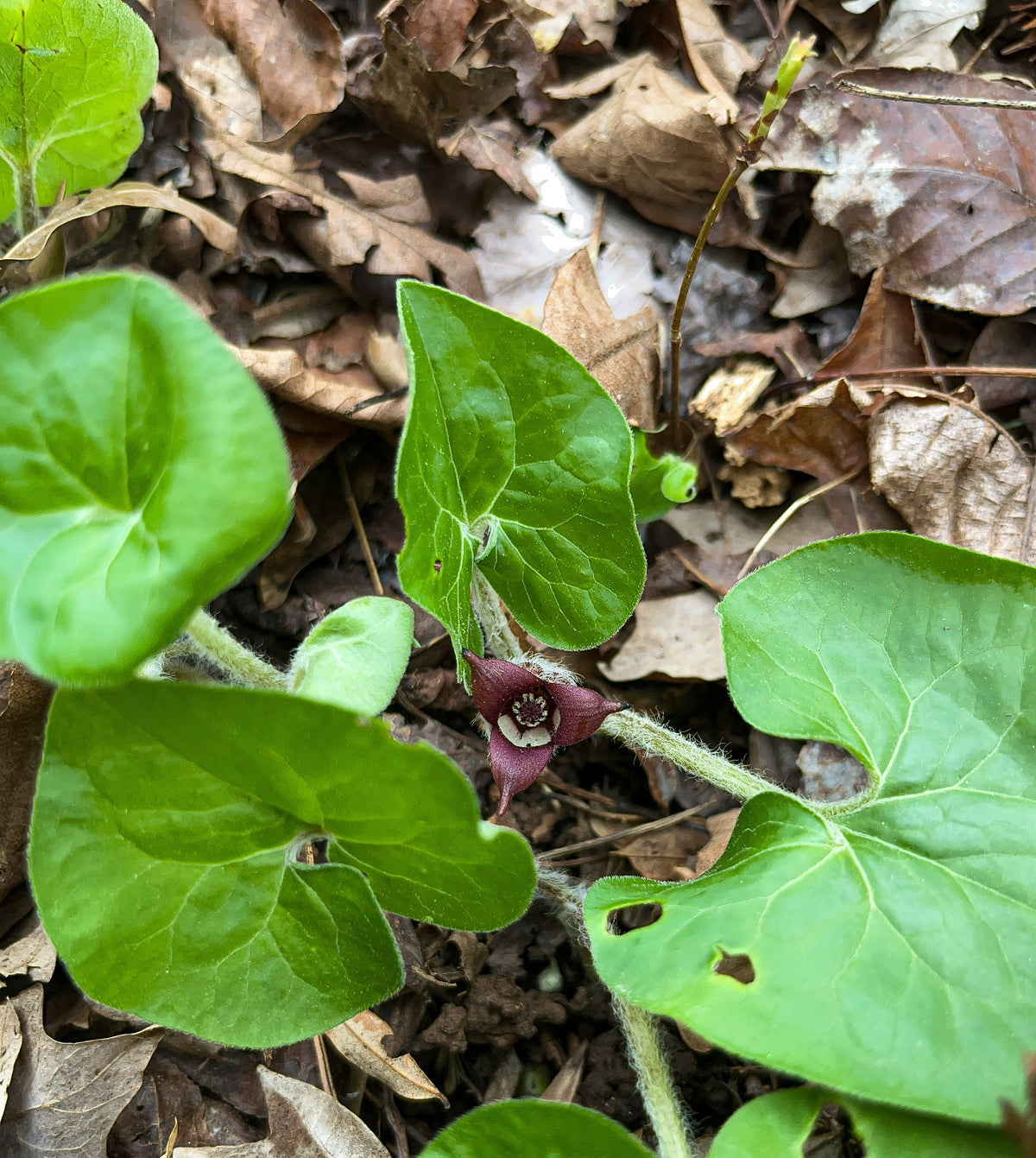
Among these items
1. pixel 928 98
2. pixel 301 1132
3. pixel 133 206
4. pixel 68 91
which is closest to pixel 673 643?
pixel 301 1132

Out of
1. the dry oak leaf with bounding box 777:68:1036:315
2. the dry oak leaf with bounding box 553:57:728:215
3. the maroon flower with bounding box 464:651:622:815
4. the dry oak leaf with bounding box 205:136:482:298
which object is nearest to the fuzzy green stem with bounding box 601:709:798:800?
the maroon flower with bounding box 464:651:622:815

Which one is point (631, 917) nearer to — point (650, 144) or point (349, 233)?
point (349, 233)

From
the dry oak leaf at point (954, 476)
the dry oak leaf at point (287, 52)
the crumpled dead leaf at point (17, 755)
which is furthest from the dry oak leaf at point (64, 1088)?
the dry oak leaf at point (287, 52)

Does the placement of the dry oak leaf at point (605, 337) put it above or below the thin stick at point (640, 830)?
above

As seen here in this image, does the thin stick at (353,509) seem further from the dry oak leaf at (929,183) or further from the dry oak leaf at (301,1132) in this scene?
the dry oak leaf at (929,183)

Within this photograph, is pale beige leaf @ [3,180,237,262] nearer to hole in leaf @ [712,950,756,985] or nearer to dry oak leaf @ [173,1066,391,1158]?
dry oak leaf @ [173,1066,391,1158]

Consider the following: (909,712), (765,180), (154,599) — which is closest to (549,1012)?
(909,712)

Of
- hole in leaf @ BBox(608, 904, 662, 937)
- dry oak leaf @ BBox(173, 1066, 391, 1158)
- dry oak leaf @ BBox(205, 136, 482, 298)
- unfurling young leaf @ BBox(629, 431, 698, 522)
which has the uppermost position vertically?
dry oak leaf @ BBox(205, 136, 482, 298)
